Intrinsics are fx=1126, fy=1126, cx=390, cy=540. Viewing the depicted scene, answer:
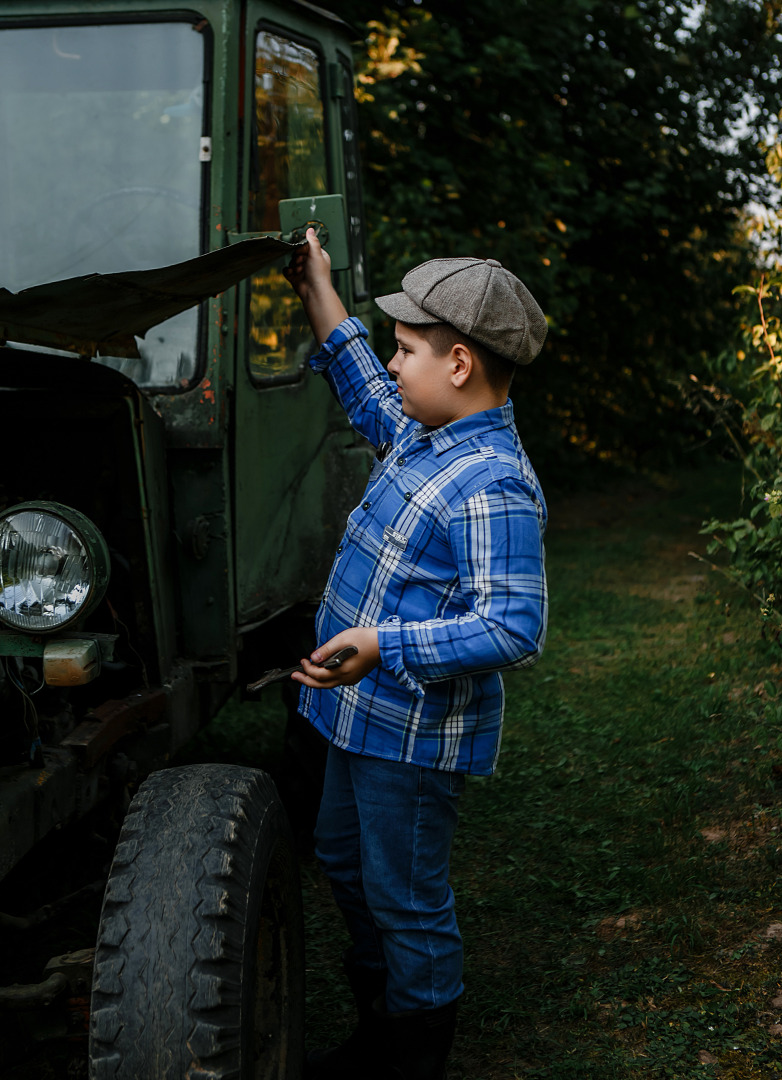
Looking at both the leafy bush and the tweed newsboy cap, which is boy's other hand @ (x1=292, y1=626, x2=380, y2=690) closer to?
the tweed newsboy cap

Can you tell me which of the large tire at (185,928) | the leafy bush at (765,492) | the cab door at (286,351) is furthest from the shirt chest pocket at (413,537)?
the leafy bush at (765,492)

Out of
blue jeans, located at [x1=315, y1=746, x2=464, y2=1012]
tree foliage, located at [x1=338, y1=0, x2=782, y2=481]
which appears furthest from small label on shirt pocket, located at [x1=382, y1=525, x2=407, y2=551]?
tree foliage, located at [x1=338, y1=0, x2=782, y2=481]

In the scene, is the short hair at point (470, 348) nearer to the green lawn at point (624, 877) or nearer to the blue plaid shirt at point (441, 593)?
the blue plaid shirt at point (441, 593)

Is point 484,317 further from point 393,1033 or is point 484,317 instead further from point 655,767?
point 655,767

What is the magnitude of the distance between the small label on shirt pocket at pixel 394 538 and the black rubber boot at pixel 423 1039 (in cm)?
93

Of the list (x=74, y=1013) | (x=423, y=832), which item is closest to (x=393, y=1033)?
(x=423, y=832)

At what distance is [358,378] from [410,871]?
3.55ft

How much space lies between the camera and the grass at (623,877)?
265 cm

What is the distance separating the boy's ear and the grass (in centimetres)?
158

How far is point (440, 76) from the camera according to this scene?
24.7ft

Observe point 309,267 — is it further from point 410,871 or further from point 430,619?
point 410,871

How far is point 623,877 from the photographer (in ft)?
11.1

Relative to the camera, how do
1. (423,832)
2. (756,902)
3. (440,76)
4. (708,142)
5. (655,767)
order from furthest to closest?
(708,142)
(440,76)
(655,767)
(756,902)
(423,832)

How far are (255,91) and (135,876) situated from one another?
202 centimetres
